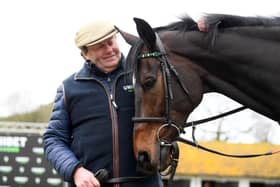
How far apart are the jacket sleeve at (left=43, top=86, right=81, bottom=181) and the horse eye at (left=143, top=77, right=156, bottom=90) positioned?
1.75 ft

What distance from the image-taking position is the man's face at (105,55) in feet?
13.3

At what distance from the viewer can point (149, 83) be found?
4047 millimetres

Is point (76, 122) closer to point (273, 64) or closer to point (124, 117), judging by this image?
point (124, 117)

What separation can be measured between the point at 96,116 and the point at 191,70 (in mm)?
692

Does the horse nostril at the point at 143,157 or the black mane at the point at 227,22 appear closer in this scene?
the horse nostril at the point at 143,157

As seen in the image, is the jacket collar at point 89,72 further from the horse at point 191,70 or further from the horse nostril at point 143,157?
the horse nostril at point 143,157

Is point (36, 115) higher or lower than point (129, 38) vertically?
lower

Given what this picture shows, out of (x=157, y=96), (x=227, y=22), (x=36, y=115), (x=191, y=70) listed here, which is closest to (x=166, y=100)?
(x=157, y=96)

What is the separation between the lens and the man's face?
4047 mm

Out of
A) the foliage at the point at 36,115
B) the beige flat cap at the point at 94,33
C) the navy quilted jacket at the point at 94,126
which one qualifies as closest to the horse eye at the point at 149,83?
the navy quilted jacket at the point at 94,126

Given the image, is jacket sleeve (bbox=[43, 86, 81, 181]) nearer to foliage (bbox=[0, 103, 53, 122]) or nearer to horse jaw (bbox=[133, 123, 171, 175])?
horse jaw (bbox=[133, 123, 171, 175])

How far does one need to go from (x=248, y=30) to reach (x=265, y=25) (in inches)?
4.6

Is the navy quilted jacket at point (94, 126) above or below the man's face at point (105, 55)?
below

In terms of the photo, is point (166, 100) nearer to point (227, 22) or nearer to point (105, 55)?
point (105, 55)
